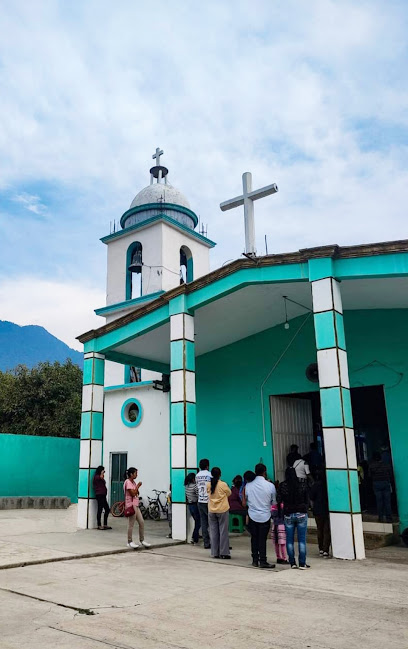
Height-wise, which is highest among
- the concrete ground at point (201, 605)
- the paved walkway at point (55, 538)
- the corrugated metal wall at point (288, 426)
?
the corrugated metal wall at point (288, 426)

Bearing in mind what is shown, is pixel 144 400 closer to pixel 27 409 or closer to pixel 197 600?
pixel 197 600

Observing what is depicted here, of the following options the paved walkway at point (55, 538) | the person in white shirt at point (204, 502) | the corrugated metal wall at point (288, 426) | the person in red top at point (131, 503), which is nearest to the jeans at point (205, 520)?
the person in white shirt at point (204, 502)

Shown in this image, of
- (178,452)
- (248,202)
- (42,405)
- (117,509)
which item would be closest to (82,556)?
(178,452)

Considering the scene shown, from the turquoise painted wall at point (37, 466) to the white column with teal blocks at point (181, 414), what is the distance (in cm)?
1113

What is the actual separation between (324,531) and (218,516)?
1.71 metres

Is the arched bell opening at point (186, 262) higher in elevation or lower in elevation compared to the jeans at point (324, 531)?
higher

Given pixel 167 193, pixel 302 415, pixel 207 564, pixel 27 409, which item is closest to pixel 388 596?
pixel 207 564

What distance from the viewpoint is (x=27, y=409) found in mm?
27359

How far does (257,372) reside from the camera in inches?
552

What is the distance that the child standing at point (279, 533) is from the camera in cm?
795

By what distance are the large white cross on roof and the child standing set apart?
5000 millimetres

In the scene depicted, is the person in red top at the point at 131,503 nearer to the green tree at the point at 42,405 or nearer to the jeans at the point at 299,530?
the jeans at the point at 299,530

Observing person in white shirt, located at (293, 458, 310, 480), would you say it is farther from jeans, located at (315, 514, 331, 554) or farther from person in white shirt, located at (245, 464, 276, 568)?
person in white shirt, located at (245, 464, 276, 568)

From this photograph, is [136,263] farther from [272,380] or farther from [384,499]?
[384,499]
